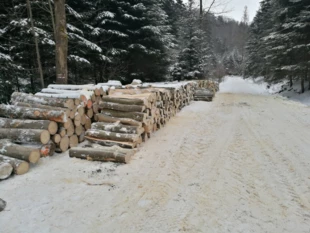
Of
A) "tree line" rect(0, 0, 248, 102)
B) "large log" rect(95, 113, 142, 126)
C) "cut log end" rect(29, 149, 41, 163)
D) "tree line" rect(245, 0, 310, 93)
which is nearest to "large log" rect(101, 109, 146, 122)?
"large log" rect(95, 113, 142, 126)

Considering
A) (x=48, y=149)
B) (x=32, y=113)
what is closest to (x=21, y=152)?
(x=48, y=149)

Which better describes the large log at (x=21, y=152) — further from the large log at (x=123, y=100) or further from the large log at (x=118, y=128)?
the large log at (x=123, y=100)

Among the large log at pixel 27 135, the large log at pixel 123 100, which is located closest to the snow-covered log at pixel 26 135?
the large log at pixel 27 135

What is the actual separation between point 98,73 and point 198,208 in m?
12.8

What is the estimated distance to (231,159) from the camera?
4.83 meters

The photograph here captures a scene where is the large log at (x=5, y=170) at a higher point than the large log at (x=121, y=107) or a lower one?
lower

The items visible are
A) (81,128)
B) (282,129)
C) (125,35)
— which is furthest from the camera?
(125,35)

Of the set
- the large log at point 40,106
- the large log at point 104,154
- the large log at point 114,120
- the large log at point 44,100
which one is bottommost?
the large log at point 104,154

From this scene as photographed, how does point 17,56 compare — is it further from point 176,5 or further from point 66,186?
point 176,5

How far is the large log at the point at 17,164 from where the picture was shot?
13.5 feet

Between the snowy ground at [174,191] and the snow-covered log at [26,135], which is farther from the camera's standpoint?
the snow-covered log at [26,135]

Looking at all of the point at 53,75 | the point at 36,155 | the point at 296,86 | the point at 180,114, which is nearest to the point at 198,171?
the point at 36,155

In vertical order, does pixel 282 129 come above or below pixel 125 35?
below

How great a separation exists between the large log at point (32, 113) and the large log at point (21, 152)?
2.77ft
